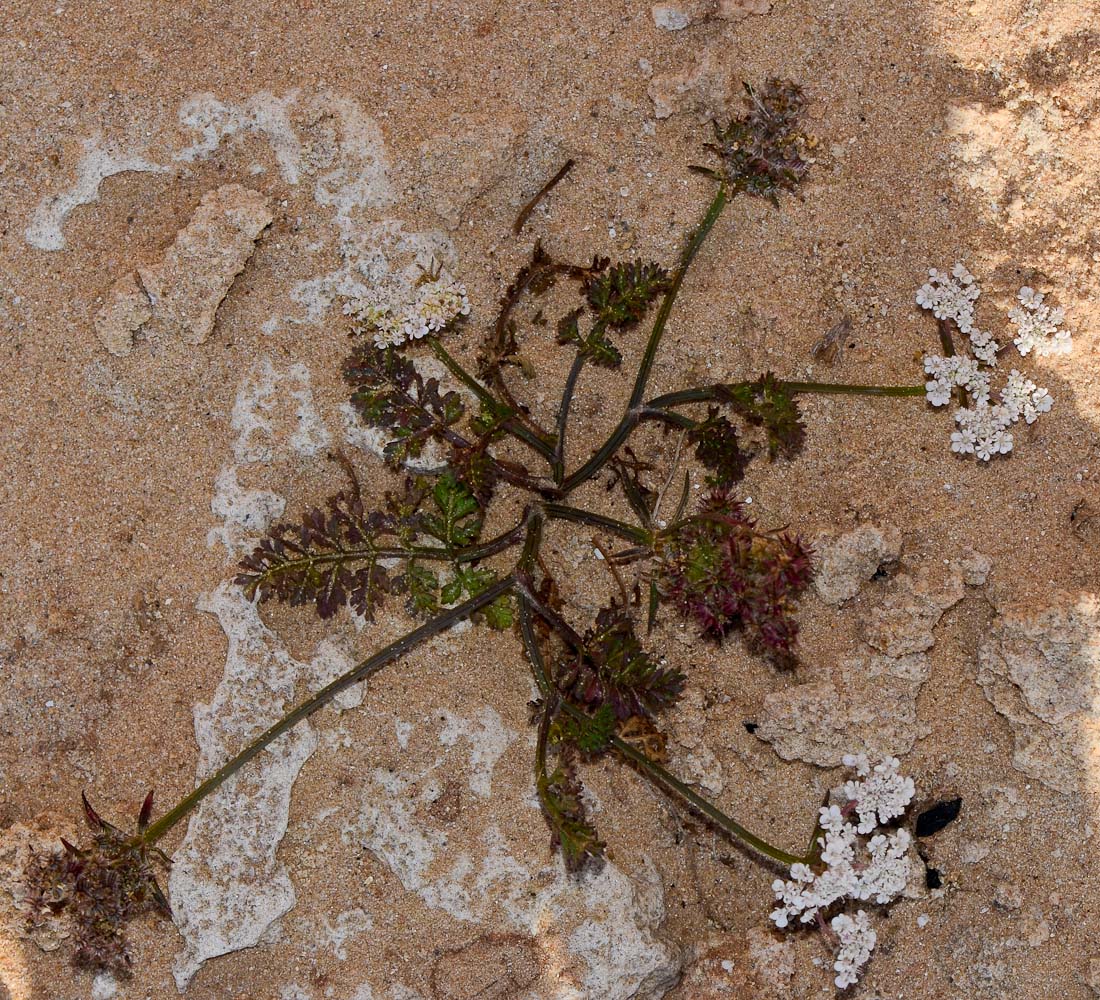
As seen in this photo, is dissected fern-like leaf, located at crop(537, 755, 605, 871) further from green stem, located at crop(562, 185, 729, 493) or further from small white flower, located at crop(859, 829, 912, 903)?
green stem, located at crop(562, 185, 729, 493)

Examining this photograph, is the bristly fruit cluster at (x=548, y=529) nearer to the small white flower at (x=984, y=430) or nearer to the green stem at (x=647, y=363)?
the green stem at (x=647, y=363)

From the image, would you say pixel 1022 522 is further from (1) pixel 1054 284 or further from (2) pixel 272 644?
(2) pixel 272 644

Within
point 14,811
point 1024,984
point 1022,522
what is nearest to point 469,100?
point 1022,522

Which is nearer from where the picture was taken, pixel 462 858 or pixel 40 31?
pixel 462 858

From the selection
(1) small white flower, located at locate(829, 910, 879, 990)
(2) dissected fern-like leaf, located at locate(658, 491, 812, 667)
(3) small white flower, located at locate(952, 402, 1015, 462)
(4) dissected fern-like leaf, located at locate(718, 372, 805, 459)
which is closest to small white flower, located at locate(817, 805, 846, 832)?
(1) small white flower, located at locate(829, 910, 879, 990)

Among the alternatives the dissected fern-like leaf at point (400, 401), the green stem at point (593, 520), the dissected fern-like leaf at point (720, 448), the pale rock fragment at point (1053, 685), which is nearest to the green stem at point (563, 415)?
the green stem at point (593, 520)

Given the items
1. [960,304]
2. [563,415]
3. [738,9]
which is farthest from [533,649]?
[738,9]

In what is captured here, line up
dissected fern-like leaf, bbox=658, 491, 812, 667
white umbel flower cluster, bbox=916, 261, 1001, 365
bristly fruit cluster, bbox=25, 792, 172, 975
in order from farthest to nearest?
white umbel flower cluster, bbox=916, 261, 1001, 365 < bristly fruit cluster, bbox=25, 792, 172, 975 < dissected fern-like leaf, bbox=658, 491, 812, 667

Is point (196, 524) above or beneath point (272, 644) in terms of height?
above
